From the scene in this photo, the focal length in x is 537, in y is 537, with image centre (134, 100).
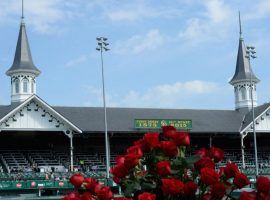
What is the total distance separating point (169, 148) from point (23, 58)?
1825 inches

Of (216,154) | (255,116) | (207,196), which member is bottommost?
(207,196)

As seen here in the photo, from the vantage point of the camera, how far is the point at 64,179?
116ft

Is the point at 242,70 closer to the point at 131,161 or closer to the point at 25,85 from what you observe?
the point at 25,85

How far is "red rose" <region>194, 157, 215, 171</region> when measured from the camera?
14.0 feet

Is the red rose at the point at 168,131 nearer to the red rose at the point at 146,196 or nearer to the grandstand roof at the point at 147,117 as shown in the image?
the red rose at the point at 146,196

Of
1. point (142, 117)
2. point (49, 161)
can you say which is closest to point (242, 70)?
point (142, 117)

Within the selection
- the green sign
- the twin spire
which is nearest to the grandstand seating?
the green sign

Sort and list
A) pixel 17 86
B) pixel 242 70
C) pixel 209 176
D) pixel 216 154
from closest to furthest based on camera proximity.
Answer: pixel 209 176
pixel 216 154
pixel 17 86
pixel 242 70

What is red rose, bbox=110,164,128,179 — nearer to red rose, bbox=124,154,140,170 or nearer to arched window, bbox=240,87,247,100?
red rose, bbox=124,154,140,170

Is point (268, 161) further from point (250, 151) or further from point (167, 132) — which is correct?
point (167, 132)

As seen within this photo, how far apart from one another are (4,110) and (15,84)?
5501 millimetres

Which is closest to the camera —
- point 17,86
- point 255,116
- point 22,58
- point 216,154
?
point 216,154

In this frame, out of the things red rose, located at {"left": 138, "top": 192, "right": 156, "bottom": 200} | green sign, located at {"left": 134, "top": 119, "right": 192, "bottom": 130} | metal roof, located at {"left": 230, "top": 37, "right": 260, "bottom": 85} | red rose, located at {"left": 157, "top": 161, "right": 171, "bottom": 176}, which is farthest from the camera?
metal roof, located at {"left": 230, "top": 37, "right": 260, "bottom": 85}

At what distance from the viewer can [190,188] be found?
4.18 meters
